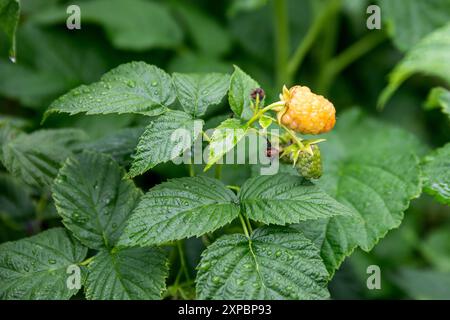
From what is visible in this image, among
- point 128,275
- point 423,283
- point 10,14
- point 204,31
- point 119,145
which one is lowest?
point 423,283

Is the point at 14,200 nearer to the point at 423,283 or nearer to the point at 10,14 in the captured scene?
the point at 10,14

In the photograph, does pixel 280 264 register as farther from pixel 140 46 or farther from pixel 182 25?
pixel 182 25

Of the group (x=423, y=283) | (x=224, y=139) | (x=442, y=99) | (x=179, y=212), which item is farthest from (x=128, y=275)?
(x=423, y=283)

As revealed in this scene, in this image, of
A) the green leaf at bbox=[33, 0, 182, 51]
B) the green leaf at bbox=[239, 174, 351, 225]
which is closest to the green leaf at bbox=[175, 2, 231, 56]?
the green leaf at bbox=[33, 0, 182, 51]

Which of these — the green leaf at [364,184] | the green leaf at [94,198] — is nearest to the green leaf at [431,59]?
the green leaf at [364,184]

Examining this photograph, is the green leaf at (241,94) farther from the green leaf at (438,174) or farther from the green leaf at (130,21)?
the green leaf at (130,21)
